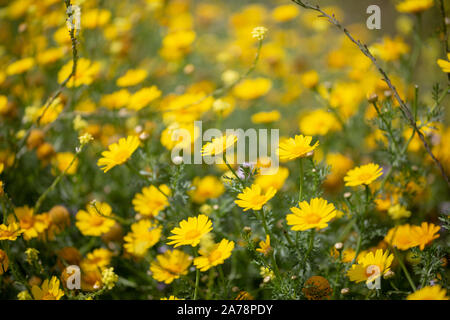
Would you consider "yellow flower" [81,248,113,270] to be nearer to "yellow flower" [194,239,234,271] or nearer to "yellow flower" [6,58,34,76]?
"yellow flower" [194,239,234,271]

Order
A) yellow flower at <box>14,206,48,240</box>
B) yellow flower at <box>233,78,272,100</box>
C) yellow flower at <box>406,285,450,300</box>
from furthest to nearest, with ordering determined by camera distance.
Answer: yellow flower at <box>233,78,272,100</box> → yellow flower at <box>14,206,48,240</box> → yellow flower at <box>406,285,450,300</box>

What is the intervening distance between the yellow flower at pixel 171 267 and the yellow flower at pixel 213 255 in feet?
0.37

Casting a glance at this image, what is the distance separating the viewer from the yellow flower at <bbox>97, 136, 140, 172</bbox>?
3.70 feet

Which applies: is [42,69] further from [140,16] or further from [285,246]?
[285,246]

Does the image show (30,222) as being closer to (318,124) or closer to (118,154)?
(118,154)

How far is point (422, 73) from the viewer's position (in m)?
2.79

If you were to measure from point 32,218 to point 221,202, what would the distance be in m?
0.63

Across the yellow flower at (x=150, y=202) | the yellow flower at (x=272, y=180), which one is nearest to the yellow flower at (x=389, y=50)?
the yellow flower at (x=272, y=180)

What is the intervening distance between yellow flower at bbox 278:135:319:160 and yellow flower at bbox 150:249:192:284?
0.40 m

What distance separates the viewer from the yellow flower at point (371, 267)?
0.96 meters

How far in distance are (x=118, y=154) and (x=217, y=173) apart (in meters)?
0.75

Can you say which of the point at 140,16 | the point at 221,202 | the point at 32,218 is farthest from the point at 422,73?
the point at 32,218

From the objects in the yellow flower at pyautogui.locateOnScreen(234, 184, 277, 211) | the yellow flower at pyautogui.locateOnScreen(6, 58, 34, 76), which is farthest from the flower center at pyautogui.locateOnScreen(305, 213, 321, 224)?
the yellow flower at pyautogui.locateOnScreen(6, 58, 34, 76)

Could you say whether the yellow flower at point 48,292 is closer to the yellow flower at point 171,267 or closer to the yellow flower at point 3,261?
the yellow flower at point 3,261
